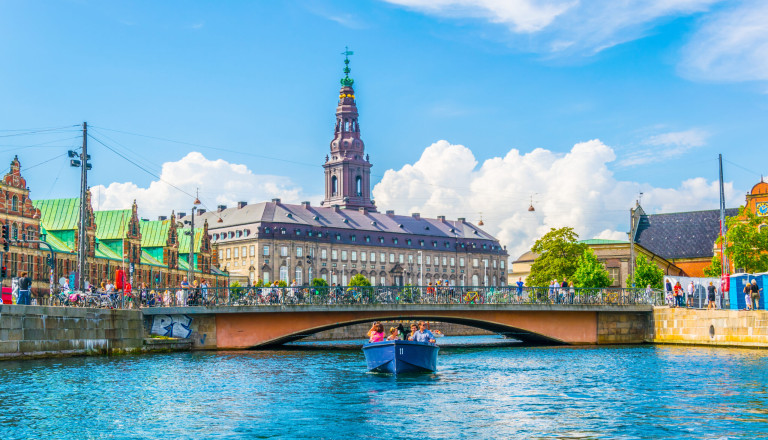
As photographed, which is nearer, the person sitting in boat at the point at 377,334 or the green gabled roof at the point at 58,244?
the person sitting in boat at the point at 377,334

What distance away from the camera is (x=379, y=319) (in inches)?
2808

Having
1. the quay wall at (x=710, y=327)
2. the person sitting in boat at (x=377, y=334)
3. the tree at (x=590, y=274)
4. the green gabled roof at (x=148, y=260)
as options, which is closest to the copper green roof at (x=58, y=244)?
the green gabled roof at (x=148, y=260)

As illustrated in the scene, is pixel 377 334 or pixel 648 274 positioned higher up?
pixel 648 274

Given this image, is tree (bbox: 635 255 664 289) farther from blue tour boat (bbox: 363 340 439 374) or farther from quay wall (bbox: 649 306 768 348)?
blue tour boat (bbox: 363 340 439 374)

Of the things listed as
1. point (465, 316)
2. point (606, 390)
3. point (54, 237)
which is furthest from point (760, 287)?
point (54, 237)

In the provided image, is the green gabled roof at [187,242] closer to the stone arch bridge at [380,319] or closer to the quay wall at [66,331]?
the stone arch bridge at [380,319]

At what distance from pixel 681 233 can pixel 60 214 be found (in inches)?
3471

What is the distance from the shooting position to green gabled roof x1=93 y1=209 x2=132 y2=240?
126150mm

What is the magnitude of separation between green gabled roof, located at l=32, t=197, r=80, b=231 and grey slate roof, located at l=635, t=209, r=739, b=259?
8319 centimetres

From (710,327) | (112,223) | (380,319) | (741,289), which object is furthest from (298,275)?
(741,289)

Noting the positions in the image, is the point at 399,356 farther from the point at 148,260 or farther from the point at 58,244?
the point at 148,260

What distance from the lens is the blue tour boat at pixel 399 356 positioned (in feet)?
156

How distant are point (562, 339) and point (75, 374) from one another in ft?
130

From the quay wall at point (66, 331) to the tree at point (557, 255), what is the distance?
61007 millimetres
